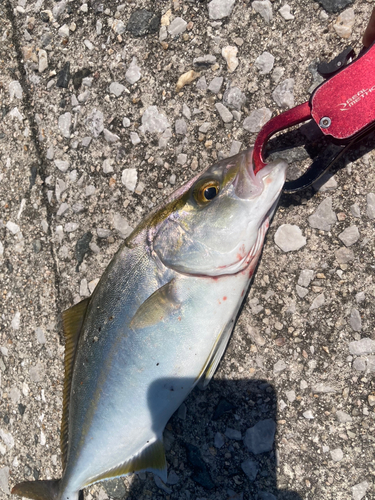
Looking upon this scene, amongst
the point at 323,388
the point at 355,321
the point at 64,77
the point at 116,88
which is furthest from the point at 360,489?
the point at 64,77

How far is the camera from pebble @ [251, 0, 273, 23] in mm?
2023

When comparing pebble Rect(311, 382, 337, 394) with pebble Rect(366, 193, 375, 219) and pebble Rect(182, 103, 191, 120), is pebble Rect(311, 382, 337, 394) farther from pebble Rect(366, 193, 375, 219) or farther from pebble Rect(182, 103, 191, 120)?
pebble Rect(182, 103, 191, 120)

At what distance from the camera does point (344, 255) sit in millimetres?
1941

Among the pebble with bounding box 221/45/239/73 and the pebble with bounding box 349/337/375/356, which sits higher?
the pebble with bounding box 221/45/239/73

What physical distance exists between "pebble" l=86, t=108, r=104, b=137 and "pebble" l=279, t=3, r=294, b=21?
3.95 feet

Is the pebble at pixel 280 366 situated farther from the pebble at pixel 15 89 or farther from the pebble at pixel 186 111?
the pebble at pixel 15 89

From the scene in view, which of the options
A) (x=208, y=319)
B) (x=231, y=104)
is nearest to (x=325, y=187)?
(x=231, y=104)

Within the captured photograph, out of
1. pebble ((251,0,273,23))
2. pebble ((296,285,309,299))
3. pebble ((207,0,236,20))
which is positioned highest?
pebble ((207,0,236,20))

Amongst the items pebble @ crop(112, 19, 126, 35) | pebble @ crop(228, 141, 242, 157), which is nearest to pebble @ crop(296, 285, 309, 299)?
pebble @ crop(228, 141, 242, 157)

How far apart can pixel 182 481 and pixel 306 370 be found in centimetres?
98

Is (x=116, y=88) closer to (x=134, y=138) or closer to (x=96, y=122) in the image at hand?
(x=96, y=122)

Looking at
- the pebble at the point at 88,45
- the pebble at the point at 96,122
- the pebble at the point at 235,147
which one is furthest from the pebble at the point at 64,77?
the pebble at the point at 235,147

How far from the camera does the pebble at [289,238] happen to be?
2010mm

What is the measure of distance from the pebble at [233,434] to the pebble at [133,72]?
7.08ft
